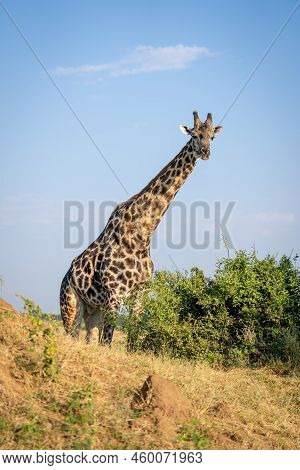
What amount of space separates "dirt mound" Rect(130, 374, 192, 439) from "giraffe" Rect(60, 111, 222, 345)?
16.6 ft

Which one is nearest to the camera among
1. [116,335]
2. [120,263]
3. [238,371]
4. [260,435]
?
[260,435]

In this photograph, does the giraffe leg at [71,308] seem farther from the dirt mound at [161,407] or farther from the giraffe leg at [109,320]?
the dirt mound at [161,407]

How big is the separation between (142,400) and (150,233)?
604 cm

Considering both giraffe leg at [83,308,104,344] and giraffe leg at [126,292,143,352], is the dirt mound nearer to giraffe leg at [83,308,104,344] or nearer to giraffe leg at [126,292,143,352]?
giraffe leg at [126,292,143,352]

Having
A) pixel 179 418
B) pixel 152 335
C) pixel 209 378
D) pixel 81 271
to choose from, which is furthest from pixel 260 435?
pixel 81 271

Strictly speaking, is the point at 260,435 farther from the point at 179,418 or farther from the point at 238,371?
the point at 238,371

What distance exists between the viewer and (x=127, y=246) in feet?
42.4

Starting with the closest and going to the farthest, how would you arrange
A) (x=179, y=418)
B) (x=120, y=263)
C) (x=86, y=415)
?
(x=86, y=415) → (x=179, y=418) → (x=120, y=263)

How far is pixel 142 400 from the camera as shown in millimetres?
7223

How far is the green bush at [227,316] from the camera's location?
11797 mm

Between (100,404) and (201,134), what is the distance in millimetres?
7029

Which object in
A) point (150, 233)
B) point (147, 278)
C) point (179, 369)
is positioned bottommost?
point (179, 369)

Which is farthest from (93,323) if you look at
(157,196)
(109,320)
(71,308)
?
(157,196)

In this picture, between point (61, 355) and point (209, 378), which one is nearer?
point (61, 355)
